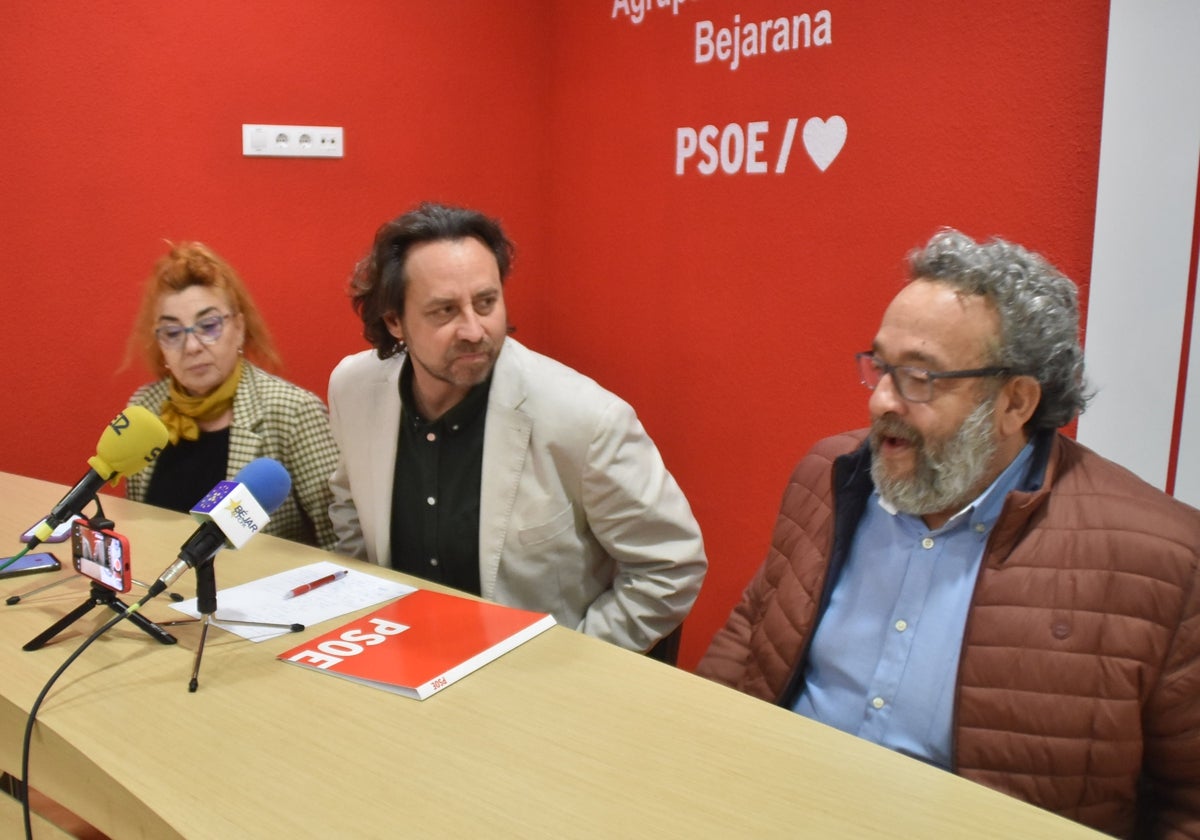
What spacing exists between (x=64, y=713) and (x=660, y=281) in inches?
90.8

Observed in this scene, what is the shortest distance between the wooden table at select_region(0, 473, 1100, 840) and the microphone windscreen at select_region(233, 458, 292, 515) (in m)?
0.24

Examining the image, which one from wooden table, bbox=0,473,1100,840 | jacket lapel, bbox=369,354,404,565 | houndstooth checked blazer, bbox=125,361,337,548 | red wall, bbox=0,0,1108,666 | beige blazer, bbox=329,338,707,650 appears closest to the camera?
wooden table, bbox=0,473,1100,840

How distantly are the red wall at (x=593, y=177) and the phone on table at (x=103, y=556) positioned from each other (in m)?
1.61

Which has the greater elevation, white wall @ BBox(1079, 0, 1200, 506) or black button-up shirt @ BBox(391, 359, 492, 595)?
white wall @ BBox(1079, 0, 1200, 506)

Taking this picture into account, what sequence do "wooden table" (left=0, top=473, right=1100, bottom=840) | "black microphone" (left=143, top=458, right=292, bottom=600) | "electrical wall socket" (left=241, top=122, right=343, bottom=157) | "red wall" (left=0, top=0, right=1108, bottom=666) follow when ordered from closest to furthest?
"wooden table" (left=0, top=473, right=1100, bottom=840)
"black microphone" (left=143, top=458, right=292, bottom=600)
"red wall" (left=0, top=0, right=1108, bottom=666)
"electrical wall socket" (left=241, top=122, right=343, bottom=157)

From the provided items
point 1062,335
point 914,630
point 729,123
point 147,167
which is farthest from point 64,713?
point 729,123

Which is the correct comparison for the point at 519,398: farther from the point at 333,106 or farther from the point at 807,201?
the point at 333,106

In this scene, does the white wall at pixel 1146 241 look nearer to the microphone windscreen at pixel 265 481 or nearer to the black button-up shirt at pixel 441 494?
the black button-up shirt at pixel 441 494

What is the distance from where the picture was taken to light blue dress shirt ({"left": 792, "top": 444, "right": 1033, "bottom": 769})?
148 cm

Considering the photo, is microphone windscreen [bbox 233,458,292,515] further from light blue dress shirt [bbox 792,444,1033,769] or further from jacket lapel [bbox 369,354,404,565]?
light blue dress shirt [bbox 792,444,1033,769]

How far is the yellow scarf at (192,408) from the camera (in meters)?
2.54

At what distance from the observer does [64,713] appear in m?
1.35

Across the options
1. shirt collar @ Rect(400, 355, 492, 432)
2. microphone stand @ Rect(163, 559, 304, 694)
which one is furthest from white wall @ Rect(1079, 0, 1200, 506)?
microphone stand @ Rect(163, 559, 304, 694)

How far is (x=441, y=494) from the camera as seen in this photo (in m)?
2.14
